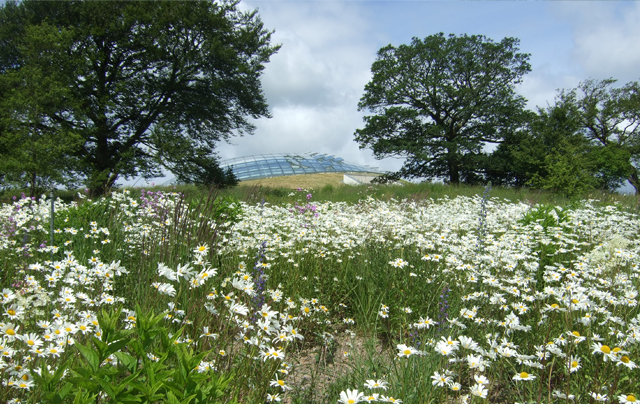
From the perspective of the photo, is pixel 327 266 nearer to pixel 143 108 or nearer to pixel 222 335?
pixel 222 335

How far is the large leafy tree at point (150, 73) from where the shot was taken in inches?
731

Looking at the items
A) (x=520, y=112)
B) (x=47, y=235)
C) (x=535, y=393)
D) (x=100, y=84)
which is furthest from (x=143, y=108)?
(x=520, y=112)

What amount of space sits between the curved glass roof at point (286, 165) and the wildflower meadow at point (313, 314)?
36609 millimetres

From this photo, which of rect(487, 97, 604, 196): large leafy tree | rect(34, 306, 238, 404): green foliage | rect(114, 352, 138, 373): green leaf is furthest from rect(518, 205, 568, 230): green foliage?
rect(487, 97, 604, 196): large leafy tree

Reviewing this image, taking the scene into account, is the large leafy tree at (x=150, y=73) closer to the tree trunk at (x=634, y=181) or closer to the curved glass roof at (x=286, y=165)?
the curved glass roof at (x=286, y=165)

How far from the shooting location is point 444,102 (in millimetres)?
28391

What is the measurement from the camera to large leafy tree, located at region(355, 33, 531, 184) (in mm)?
27031

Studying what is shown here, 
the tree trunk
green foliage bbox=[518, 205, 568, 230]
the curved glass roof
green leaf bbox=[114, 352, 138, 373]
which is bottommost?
the tree trunk

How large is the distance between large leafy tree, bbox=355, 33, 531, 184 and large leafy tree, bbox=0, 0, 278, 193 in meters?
10.3

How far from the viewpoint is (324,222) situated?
5.25m

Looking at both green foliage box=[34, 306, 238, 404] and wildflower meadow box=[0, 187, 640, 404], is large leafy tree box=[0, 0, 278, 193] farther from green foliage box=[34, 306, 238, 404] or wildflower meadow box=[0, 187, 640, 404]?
green foliage box=[34, 306, 238, 404]

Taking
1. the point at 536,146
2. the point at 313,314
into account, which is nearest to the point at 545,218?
the point at 313,314

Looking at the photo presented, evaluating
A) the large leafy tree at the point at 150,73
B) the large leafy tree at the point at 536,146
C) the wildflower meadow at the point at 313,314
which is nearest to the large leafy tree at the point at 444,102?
the large leafy tree at the point at 536,146

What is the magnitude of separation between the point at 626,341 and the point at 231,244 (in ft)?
11.3
